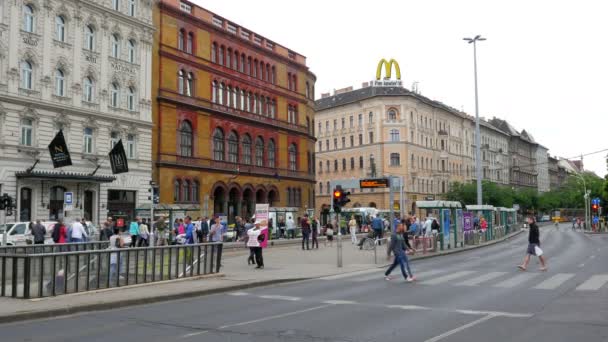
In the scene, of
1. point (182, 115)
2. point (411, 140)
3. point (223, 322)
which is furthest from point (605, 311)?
point (411, 140)

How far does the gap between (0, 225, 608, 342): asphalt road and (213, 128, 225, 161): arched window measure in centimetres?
3642

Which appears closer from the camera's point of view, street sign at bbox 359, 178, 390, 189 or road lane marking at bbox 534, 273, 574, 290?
road lane marking at bbox 534, 273, 574, 290

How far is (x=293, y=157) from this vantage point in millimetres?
63781

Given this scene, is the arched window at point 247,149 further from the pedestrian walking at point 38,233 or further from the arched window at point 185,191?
the pedestrian walking at point 38,233

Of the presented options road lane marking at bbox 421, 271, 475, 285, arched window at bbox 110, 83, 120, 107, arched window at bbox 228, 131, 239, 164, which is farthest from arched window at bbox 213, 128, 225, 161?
road lane marking at bbox 421, 271, 475, 285

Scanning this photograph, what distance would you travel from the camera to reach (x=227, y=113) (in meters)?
53.8

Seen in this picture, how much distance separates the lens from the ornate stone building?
36.7 meters

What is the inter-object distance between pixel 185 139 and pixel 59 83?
1226cm

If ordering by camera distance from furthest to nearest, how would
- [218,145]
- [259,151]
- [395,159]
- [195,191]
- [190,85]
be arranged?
1. [395,159]
2. [259,151]
3. [218,145]
4. [190,85]
5. [195,191]

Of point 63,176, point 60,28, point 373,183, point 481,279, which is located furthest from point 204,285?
point 60,28

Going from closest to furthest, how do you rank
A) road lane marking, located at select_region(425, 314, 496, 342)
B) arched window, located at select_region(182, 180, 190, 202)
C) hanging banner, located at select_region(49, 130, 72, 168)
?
road lane marking, located at select_region(425, 314, 496, 342) → hanging banner, located at select_region(49, 130, 72, 168) → arched window, located at select_region(182, 180, 190, 202)

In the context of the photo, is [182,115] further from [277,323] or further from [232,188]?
[277,323]

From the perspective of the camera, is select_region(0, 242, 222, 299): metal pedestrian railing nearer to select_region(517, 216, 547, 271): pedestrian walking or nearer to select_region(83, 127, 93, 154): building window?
select_region(517, 216, 547, 271): pedestrian walking

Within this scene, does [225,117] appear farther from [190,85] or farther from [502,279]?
[502,279]
